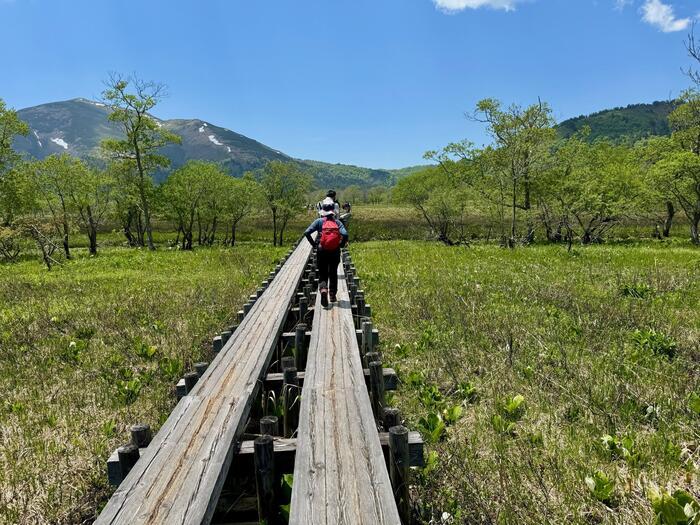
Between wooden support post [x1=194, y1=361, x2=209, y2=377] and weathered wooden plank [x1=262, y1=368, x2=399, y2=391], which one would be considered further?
weathered wooden plank [x1=262, y1=368, x2=399, y2=391]

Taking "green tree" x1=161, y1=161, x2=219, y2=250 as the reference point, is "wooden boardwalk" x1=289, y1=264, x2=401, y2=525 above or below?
below

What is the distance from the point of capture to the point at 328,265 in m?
7.69

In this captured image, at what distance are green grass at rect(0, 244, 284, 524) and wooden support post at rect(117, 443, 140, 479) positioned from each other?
48.7 inches

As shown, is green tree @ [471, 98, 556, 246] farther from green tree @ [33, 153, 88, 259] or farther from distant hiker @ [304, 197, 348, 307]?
green tree @ [33, 153, 88, 259]

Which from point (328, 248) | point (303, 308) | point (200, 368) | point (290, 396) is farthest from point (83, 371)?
point (328, 248)

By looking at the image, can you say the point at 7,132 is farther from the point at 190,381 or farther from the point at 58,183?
the point at 190,381

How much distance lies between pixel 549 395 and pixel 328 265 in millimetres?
4253

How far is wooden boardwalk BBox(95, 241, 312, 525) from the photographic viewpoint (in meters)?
2.47

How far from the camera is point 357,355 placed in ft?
16.4

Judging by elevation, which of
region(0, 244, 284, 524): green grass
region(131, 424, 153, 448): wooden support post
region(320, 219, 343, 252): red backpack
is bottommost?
region(0, 244, 284, 524): green grass

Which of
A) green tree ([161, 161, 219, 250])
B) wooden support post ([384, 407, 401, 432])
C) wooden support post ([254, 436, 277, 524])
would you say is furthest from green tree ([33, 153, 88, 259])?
wooden support post ([384, 407, 401, 432])

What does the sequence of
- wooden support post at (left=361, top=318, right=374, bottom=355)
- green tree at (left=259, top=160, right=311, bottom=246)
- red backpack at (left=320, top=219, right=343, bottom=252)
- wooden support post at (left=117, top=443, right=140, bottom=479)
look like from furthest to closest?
green tree at (left=259, top=160, right=311, bottom=246) < red backpack at (left=320, top=219, right=343, bottom=252) < wooden support post at (left=361, top=318, right=374, bottom=355) < wooden support post at (left=117, top=443, right=140, bottom=479)

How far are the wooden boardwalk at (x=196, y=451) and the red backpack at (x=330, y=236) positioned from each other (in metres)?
2.65

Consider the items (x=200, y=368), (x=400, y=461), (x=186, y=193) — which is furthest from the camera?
(x=186, y=193)
